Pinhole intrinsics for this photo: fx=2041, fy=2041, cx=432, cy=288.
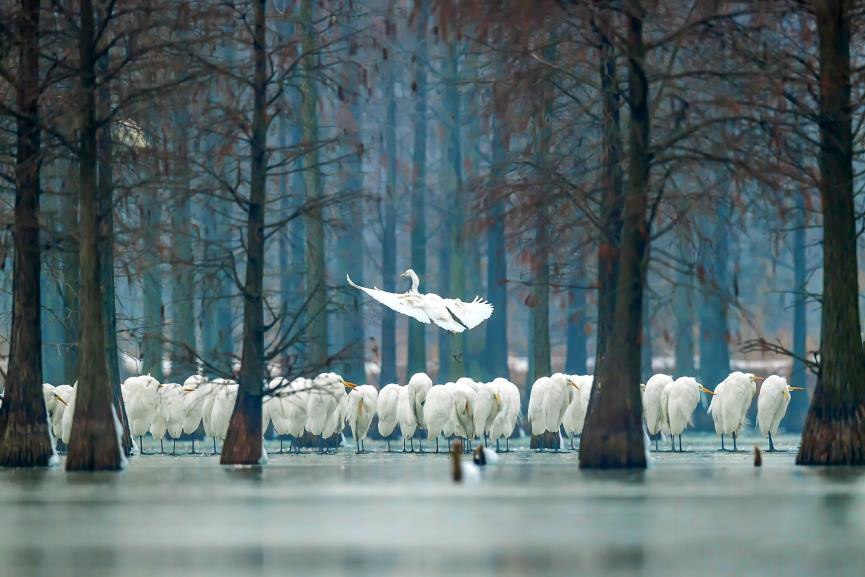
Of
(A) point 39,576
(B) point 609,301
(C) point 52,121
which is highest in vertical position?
(C) point 52,121

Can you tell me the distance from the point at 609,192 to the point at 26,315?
31.0ft

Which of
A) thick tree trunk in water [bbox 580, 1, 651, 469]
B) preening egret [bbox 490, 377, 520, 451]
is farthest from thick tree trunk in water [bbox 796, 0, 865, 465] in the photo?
preening egret [bbox 490, 377, 520, 451]

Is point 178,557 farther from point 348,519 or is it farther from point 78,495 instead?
point 78,495

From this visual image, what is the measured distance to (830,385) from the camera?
1163 inches

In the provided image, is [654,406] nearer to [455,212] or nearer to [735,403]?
[735,403]

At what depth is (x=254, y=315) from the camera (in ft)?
107

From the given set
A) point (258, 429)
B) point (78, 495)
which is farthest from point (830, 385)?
point (78, 495)

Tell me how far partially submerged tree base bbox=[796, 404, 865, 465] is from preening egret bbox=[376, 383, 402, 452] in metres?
14.6

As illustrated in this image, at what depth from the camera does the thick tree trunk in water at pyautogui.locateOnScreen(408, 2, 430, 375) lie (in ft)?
181

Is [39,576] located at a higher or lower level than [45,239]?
lower

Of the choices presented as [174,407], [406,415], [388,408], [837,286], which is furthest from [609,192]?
[174,407]

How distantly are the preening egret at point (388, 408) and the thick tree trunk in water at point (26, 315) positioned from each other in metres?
11.7

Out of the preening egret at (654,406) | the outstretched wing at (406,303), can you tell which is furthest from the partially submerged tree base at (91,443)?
the preening egret at (654,406)

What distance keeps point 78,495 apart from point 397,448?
66.2 ft
